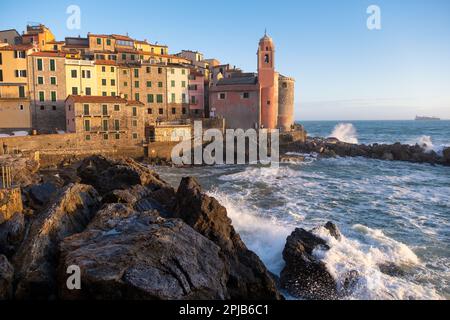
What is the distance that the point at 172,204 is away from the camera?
17797 millimetres

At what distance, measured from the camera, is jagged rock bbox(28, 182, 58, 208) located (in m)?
17.5

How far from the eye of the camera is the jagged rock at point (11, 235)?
11421 mm

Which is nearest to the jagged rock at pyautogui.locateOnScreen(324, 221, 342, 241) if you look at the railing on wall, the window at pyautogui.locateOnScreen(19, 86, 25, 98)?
the railing on wall

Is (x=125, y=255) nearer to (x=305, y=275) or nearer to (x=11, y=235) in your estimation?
(x=11, y=235)

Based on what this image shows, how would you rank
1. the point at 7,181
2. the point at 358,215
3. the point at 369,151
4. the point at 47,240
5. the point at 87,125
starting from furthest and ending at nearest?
1. the point at 369,151
2. the point at 87,125
3. the point at 358,215
4. the point at 7,181
5. the point at 47,240

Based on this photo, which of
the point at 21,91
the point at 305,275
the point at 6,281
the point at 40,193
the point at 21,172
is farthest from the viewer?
the point at 21,91

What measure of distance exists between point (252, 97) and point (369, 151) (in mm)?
18072

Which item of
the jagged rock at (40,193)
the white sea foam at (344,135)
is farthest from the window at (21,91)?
the white sea foam at (344,135)

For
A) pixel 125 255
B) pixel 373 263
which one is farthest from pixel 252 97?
pixel 125 255

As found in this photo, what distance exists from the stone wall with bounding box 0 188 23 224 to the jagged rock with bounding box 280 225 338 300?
10.2 m

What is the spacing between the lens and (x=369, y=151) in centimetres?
5103

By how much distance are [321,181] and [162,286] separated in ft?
85.4
